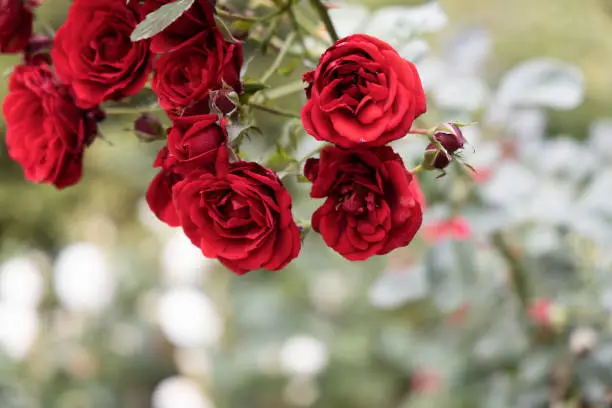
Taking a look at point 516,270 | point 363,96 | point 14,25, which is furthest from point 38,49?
point 516,270

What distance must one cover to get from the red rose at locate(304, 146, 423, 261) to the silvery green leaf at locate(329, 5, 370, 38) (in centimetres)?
31

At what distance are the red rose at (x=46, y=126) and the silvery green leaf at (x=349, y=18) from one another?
0.29 m

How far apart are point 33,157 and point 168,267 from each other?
108 cm

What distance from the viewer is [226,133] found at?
1.30 ft

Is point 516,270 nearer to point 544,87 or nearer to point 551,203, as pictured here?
point 551,203

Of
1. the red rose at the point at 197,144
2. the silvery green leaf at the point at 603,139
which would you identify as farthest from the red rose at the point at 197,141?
the silvery green leaf at the point at 603,139

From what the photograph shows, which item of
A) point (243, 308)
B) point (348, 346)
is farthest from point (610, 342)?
A: point (243, 308)

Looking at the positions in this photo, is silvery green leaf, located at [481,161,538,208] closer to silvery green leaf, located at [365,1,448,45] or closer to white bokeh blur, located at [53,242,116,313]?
silvery green leaf, located at [365,1,448,45]

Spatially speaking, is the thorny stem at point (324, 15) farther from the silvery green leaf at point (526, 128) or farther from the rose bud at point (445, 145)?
the silvery green leaf at point (526, 128)

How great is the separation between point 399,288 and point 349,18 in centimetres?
36

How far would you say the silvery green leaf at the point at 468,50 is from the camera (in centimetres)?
90

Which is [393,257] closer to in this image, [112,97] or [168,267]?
[168,267]

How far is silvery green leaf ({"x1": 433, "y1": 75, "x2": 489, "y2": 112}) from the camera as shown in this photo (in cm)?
79

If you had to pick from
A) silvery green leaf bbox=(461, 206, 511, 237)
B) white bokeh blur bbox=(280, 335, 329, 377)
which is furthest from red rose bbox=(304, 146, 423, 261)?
white bokeh blur bbox=(280, 335, 329, 377)
